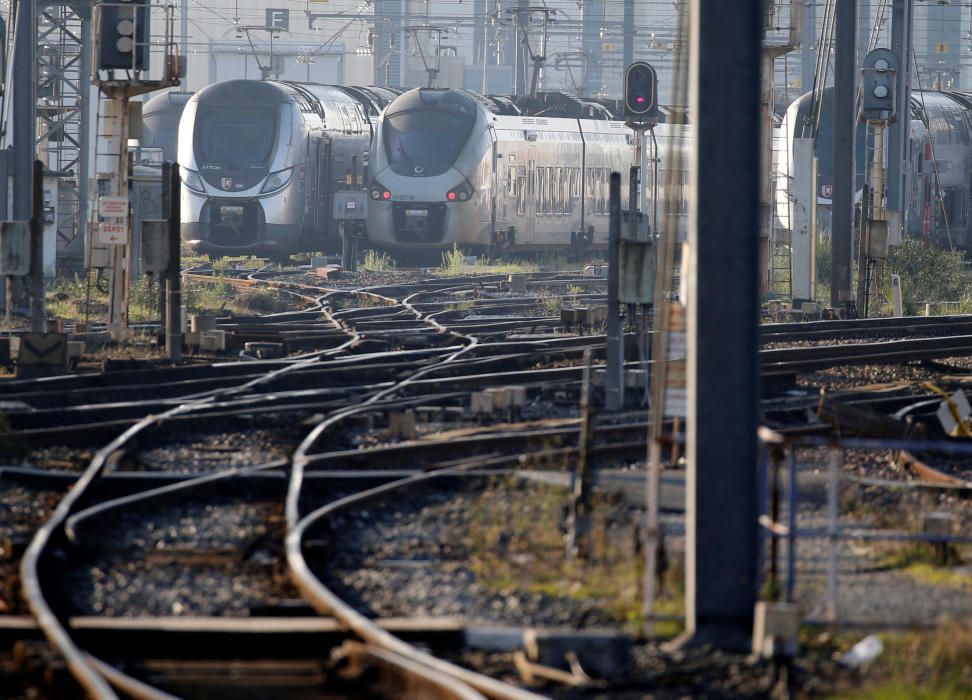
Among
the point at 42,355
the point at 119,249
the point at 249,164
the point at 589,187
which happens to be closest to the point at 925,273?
the point at 589,187

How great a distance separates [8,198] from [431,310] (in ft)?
18.7

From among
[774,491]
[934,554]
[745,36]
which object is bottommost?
[934,554]

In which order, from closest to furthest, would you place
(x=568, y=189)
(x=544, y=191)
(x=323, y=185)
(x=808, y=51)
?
1. (x=323, y=185)
2. (x=544, y=191)
3. (x=568, y=189)
4. (x=808, y=51)

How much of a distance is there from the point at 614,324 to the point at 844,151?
35.2ft

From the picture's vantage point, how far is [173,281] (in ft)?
49.1

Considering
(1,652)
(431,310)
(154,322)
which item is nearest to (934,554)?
(1,652)

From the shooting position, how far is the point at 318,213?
3116 centimetres

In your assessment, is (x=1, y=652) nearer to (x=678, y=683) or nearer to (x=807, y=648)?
(x=678, y=683)

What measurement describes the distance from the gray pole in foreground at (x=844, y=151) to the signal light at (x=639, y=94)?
356 cm

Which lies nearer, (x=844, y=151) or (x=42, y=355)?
(x=42, y=355)

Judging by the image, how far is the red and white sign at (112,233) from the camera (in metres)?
16.0

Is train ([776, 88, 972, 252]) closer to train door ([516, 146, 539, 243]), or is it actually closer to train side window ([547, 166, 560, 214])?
train side window ([547, 166, 560, 214])

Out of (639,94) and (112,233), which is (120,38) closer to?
(112,233)

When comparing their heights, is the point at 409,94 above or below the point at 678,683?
above
